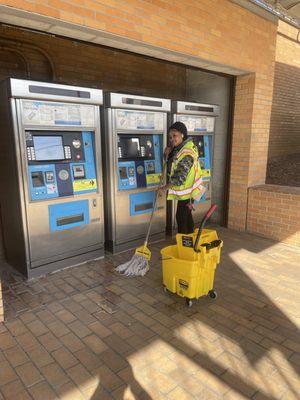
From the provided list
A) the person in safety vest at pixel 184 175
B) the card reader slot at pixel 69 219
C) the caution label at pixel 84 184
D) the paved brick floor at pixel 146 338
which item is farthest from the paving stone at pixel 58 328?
the person in safety vest at pixel 184 175

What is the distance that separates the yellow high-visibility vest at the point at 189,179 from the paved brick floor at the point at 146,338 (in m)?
1.10

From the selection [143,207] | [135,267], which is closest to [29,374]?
[135,267]

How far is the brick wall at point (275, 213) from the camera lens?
17.0 ft

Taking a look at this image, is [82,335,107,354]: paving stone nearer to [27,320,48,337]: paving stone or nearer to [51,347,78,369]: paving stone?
[51,347,78,369]: paving stone

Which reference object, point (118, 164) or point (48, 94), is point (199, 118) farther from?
point (48, 94)

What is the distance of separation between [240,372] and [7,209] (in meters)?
3.36

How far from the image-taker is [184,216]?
4562 mm

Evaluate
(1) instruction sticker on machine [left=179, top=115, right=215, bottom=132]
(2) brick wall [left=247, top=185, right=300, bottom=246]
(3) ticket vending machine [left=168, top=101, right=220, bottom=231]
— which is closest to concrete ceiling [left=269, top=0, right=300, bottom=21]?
(3) ticket vending machine [left=168, top=101, right=220, bottom=231]

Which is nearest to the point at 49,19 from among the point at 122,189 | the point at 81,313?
the point at 122,189

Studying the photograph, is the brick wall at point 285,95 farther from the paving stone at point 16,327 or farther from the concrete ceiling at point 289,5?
the paving stone at point 16,327

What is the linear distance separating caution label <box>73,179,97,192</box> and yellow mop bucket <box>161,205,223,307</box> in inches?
59.5

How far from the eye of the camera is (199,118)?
5645 millimetres

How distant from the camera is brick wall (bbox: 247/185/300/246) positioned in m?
5.20

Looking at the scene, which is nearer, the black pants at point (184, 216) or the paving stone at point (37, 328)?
the paving stone at point (37, 328)
